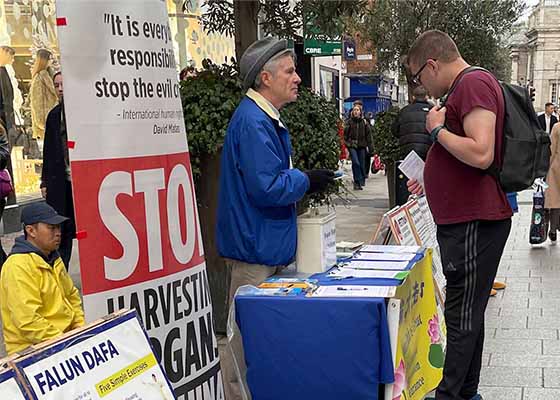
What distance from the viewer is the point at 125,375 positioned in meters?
2.09

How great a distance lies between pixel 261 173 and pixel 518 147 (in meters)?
1.21

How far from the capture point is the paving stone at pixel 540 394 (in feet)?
12.5

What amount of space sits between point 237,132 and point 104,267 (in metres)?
1.01

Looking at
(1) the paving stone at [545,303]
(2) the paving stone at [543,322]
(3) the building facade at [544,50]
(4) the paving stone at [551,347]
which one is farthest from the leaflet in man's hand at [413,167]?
(3) the building facade at [544,50]

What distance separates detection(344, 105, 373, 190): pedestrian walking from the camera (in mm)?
14078

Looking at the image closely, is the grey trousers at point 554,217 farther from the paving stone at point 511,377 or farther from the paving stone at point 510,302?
the paving stone at point 511,377

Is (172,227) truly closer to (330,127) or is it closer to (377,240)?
(377,240)

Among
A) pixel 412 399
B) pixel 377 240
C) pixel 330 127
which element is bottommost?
pixel 412 399

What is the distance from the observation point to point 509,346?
183 inches

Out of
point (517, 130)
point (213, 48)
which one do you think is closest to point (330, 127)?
point (517, 130)

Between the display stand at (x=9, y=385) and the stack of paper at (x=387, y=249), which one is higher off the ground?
the display stand at (x=9, y=385)

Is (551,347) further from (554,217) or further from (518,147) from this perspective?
(554,217)

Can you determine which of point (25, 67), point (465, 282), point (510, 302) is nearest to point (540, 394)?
point (465, 282)

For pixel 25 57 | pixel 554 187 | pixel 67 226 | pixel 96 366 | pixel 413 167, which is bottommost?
pixel 554 187
